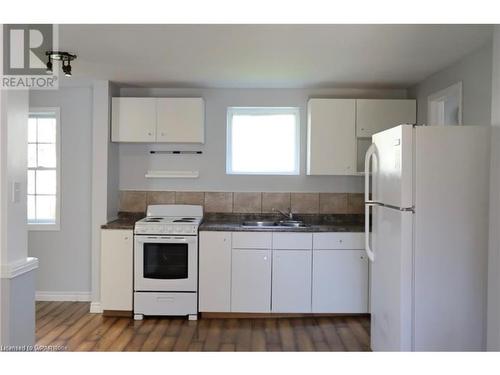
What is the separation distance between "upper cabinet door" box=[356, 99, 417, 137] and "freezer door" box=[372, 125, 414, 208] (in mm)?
1276

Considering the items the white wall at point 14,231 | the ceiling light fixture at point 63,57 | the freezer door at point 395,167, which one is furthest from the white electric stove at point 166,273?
the freezer door at point 395,167

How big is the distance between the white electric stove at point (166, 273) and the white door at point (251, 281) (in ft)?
1.27

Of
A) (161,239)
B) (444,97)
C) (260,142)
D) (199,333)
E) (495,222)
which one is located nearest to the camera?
(495,222)

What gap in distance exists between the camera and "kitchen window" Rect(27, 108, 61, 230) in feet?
14.7

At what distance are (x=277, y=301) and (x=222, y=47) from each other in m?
2.38

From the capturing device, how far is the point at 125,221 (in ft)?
14.0

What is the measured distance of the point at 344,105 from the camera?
4180mm

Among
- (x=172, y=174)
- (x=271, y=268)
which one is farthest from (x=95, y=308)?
(x=271, y=268)

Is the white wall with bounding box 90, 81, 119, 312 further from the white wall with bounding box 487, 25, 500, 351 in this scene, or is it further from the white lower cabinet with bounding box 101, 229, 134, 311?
the white wall with bounding box 487, 25, 500, 351

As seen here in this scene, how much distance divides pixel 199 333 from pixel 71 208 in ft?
6.80

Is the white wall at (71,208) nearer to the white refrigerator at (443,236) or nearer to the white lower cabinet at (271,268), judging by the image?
the white lower cabinet at (271,268)

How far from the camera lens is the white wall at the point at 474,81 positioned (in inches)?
117

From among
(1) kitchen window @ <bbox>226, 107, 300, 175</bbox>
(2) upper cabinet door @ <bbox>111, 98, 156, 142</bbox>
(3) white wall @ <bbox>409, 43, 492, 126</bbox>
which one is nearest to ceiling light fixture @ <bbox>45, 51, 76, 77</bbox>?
(2) upper cabinet door @ <bbox>111, 98, 156, 142</bbox>

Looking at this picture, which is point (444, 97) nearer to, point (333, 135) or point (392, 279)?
point (333, 135)
